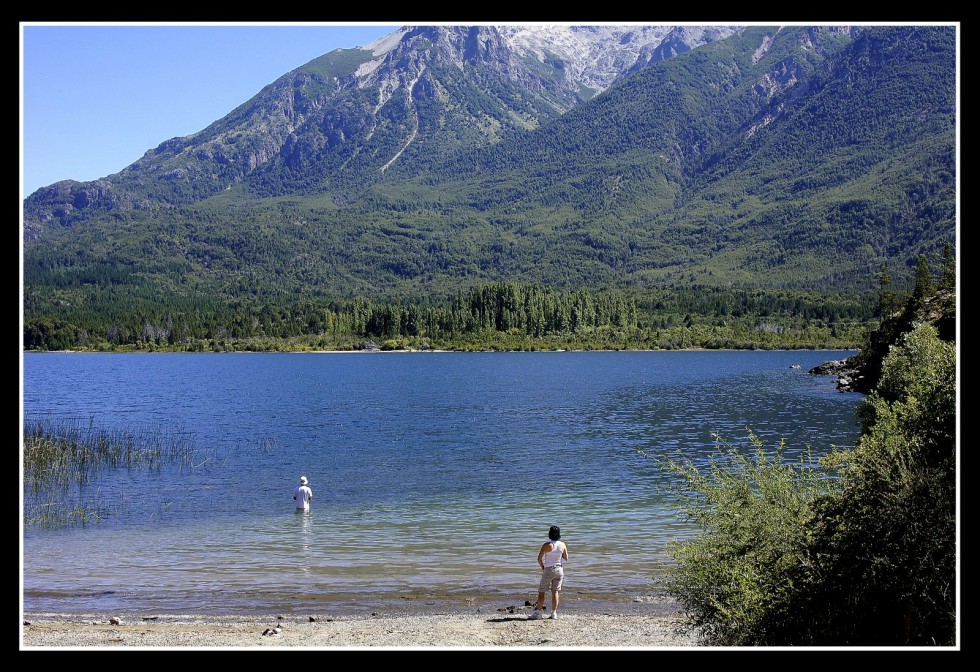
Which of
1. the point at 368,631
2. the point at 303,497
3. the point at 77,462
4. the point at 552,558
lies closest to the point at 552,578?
the point at 552,558

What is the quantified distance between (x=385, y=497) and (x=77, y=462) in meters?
15.4

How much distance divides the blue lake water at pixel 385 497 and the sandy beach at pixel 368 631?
5.13ft

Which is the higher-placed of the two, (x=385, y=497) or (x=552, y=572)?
(x=552, y=572)

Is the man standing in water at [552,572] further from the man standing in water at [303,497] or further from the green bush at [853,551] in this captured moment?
the man standing in water at [303,497]

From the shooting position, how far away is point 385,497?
3706 centimetres

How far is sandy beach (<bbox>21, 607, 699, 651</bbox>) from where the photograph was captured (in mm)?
16344

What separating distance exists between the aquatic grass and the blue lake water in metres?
1.05

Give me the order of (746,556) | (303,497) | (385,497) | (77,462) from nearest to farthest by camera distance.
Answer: (746,556)
(303,497)
(385,497)
(77,462)

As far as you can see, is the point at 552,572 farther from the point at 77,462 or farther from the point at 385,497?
the point at 77,462

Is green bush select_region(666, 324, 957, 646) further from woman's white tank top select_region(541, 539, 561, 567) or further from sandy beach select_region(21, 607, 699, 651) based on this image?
woman's white tank top select_region(541, 539, 561, 567)

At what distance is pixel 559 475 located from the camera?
4272 cm

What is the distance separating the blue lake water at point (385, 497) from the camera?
23.3 meters
